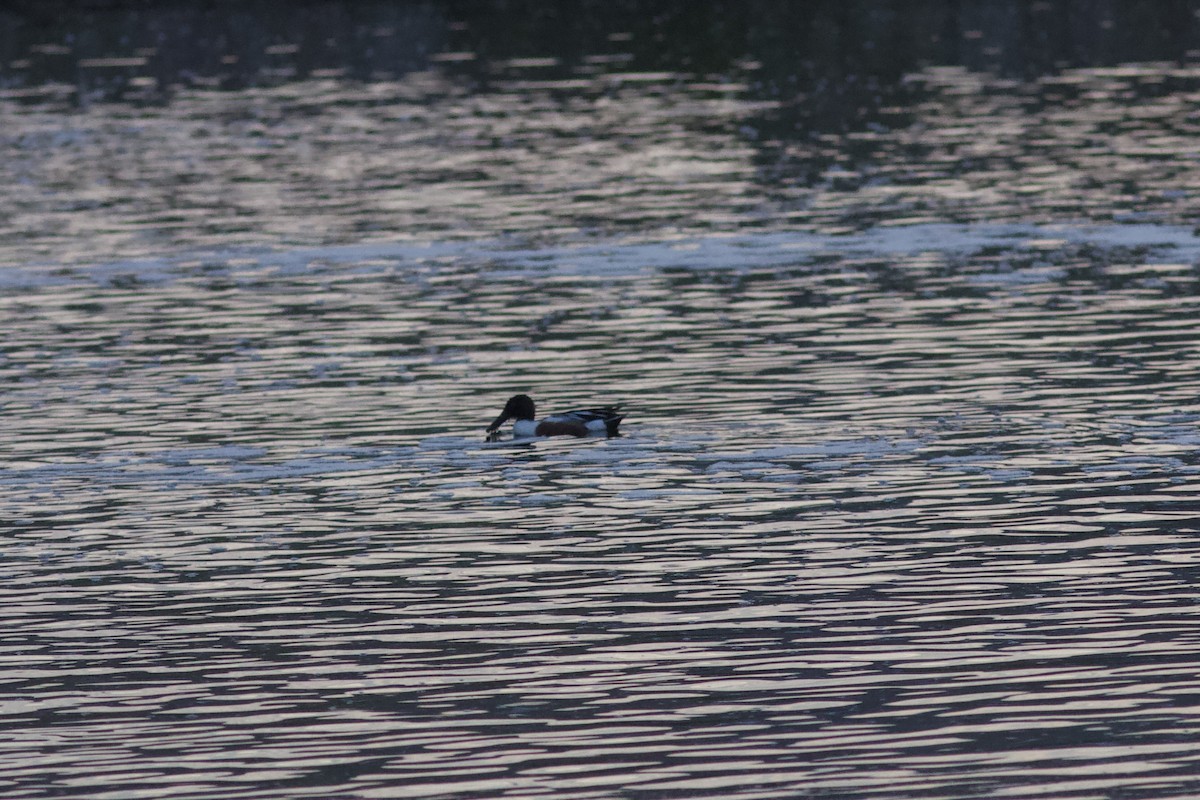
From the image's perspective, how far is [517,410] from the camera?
87.3 feet

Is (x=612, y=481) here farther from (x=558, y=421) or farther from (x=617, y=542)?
(x=617, y=542)

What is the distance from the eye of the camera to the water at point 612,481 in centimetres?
1527

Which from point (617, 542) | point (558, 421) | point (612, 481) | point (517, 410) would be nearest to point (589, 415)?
point (558, 421)

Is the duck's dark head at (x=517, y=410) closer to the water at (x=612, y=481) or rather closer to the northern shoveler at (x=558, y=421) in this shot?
the northern shoveler at (x=558, y=421)

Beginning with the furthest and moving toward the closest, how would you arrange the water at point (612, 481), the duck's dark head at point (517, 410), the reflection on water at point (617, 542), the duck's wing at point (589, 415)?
the duck's dark head at point (517, 410) → the duck's wing at point (589, 415) → the water at point (612, 481) → the reflection on water at point (617, 542)

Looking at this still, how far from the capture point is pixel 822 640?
17.5 meters

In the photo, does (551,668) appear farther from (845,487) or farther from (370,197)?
(370,197)

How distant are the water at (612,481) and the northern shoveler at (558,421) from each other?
19cm

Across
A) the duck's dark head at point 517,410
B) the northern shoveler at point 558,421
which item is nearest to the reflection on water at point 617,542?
the northern shoveler at point 558,421

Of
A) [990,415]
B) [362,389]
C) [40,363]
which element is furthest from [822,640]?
[40,363]

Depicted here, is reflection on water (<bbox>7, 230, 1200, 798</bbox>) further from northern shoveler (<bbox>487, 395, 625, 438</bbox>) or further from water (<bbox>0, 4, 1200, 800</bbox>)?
northern shoveler (<bbox>487, 395, 625, 438</bbox>)

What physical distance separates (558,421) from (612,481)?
2.40 m

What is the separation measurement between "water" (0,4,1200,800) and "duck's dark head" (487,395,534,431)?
55 cm

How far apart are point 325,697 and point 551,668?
1657 mm
